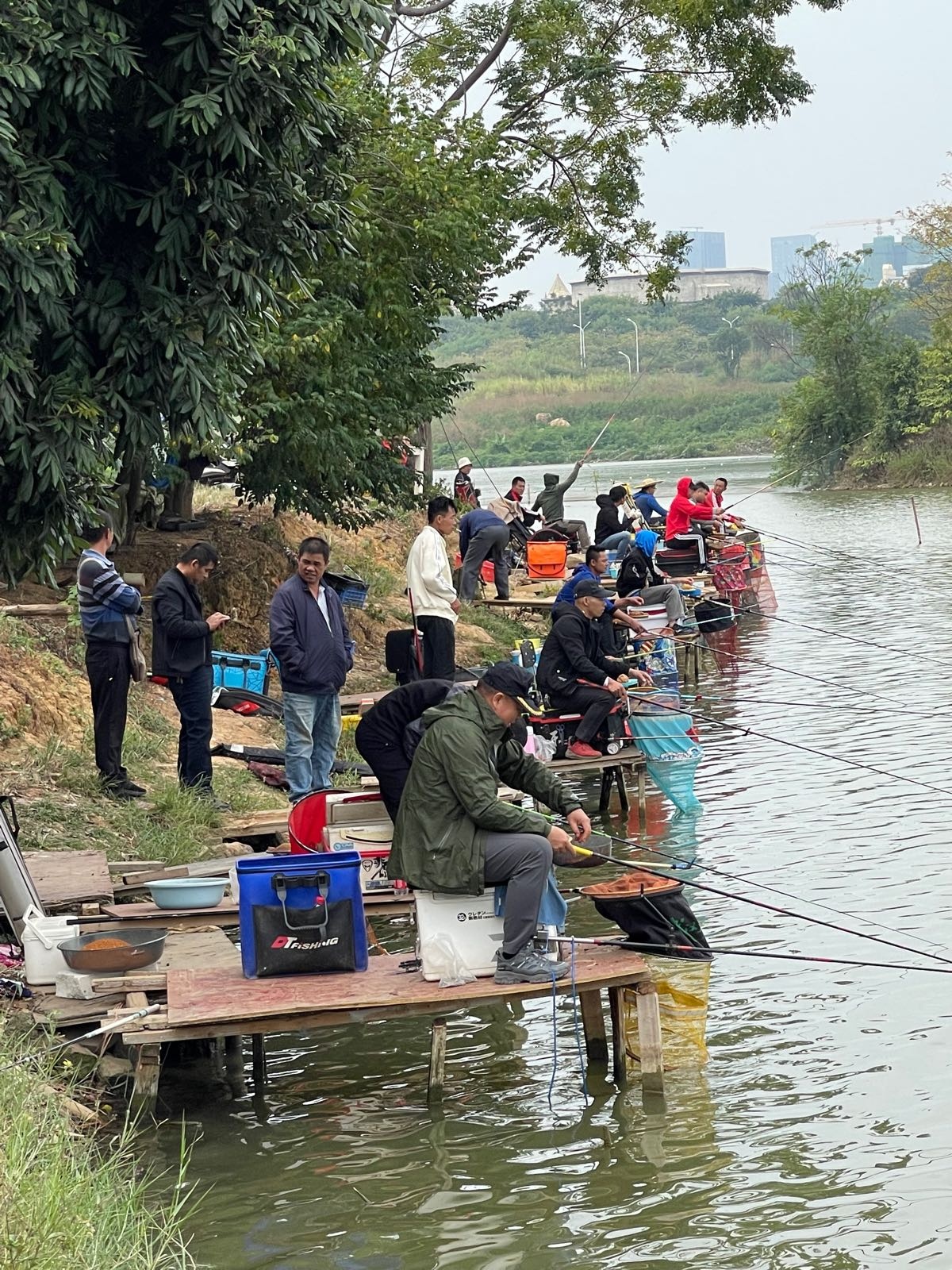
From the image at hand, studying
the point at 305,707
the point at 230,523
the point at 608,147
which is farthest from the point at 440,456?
the point at 305,707

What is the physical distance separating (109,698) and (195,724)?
0.63m

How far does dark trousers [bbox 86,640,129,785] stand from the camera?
1057 centimetres

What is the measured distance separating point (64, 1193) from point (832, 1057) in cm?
375

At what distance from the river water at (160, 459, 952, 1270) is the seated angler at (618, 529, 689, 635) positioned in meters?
6.53

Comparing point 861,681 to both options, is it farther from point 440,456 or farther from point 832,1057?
point 440,456

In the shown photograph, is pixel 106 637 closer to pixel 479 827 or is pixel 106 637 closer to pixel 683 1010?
pixel 479 827

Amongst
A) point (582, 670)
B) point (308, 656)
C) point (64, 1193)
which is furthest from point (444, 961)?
point (582, 670)

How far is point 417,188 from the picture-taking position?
53.3 feet

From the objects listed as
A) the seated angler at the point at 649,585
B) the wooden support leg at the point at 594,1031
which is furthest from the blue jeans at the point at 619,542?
the wooden support leg at the point at 594,1031

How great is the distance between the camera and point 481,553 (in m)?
21.4

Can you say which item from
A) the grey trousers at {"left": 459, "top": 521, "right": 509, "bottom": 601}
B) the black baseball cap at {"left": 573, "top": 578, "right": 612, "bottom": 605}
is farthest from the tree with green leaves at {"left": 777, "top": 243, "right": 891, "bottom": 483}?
the black baseball cap at {"left": 573, "top": 578, "right": 612, "bottom": 605}

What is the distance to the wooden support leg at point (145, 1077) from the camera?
6688 millimetres

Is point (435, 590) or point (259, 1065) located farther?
point (435, 590)

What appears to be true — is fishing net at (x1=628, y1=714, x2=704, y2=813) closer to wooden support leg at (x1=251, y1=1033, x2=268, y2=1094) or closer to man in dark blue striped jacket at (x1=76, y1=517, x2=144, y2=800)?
man in dark blue striped jacket at (x1=76, y1=517, x2=144, y2=800)
